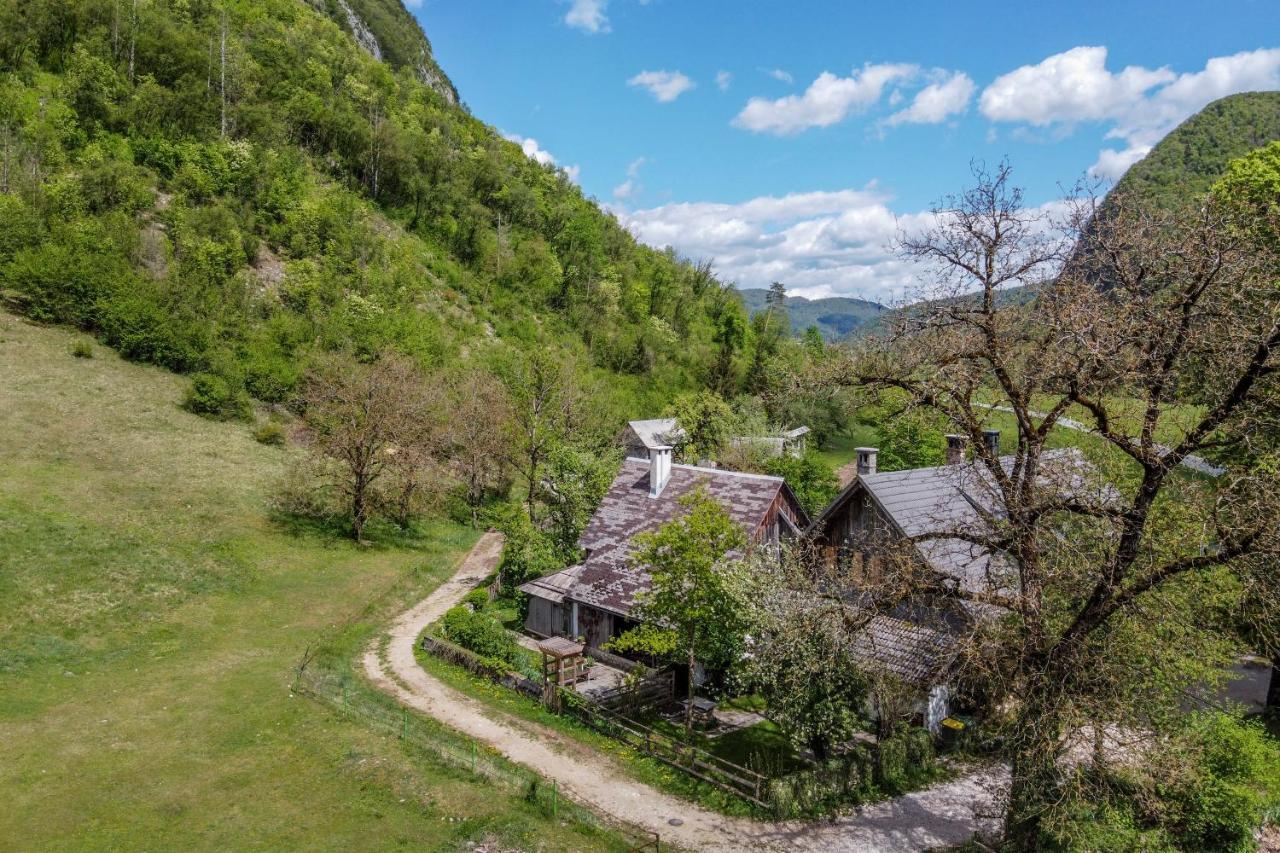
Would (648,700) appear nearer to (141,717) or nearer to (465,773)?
(465,773)

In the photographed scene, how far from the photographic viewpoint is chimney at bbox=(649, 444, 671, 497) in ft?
99.1

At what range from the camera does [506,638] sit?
88.8ft

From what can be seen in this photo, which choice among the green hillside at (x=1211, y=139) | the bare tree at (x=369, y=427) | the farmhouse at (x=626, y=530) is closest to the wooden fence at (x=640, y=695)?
the farmhouse at (x=626, y=530)

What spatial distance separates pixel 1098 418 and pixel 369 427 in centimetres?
3250

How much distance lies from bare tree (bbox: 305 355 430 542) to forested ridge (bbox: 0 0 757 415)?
46.5ft

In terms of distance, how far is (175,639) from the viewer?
25641mm

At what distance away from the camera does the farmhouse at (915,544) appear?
1811 cm

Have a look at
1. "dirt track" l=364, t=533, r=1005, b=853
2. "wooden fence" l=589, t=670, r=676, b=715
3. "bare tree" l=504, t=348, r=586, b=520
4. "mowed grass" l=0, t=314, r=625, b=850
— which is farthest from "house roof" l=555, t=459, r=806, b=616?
"bare tree" l=504, t=348, r=586, b=520

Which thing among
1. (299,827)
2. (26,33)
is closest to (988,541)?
(299,827)

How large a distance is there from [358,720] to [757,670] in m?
11.9

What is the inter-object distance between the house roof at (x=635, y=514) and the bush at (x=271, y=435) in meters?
26.6

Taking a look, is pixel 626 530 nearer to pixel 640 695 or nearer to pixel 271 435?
pixel 640 695

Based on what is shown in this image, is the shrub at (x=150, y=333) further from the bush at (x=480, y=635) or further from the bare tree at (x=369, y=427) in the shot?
the bush at (x=480, y=635)

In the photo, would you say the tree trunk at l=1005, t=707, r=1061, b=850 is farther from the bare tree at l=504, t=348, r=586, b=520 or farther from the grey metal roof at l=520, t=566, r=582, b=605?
the bare tree at l=504, t=348, r=586, b=520
